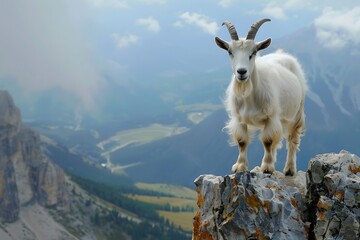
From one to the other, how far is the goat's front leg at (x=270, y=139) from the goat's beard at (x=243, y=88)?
4.66 ft

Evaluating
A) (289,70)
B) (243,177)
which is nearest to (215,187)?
(243,177)

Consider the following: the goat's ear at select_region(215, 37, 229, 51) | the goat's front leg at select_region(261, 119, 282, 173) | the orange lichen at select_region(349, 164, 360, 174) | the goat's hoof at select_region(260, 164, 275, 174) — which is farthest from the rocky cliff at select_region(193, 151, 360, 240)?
the goat's ear at select_region(215, 37, 229, 51)

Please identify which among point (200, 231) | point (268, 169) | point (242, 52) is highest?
point (242, 52)

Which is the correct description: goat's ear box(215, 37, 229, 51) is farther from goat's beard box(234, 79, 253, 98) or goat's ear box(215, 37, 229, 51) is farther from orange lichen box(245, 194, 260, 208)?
orange lichen box(245, 194, 260, 208)

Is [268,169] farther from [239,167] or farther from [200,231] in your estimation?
[200,231]

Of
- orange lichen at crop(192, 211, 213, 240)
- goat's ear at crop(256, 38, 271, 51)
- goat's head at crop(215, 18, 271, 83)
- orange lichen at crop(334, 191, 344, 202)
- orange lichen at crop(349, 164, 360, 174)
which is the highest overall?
goat's ear at crop(256, 38, 271, 51)

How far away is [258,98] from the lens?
18.1m

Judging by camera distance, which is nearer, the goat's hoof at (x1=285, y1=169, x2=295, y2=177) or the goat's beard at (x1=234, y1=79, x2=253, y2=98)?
the goat's beard at (x1=234, y1=79, x2=253, y2=98)

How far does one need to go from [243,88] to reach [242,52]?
1.23 metres

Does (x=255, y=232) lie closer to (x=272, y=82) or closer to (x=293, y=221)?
(x=293, y=221)

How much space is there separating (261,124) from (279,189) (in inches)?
104

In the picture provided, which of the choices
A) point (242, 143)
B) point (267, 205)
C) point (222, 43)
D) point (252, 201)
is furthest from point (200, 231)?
point (222, 43)

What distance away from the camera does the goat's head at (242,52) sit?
54.3 ft

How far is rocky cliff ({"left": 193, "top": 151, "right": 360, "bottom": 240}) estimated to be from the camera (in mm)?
14930
